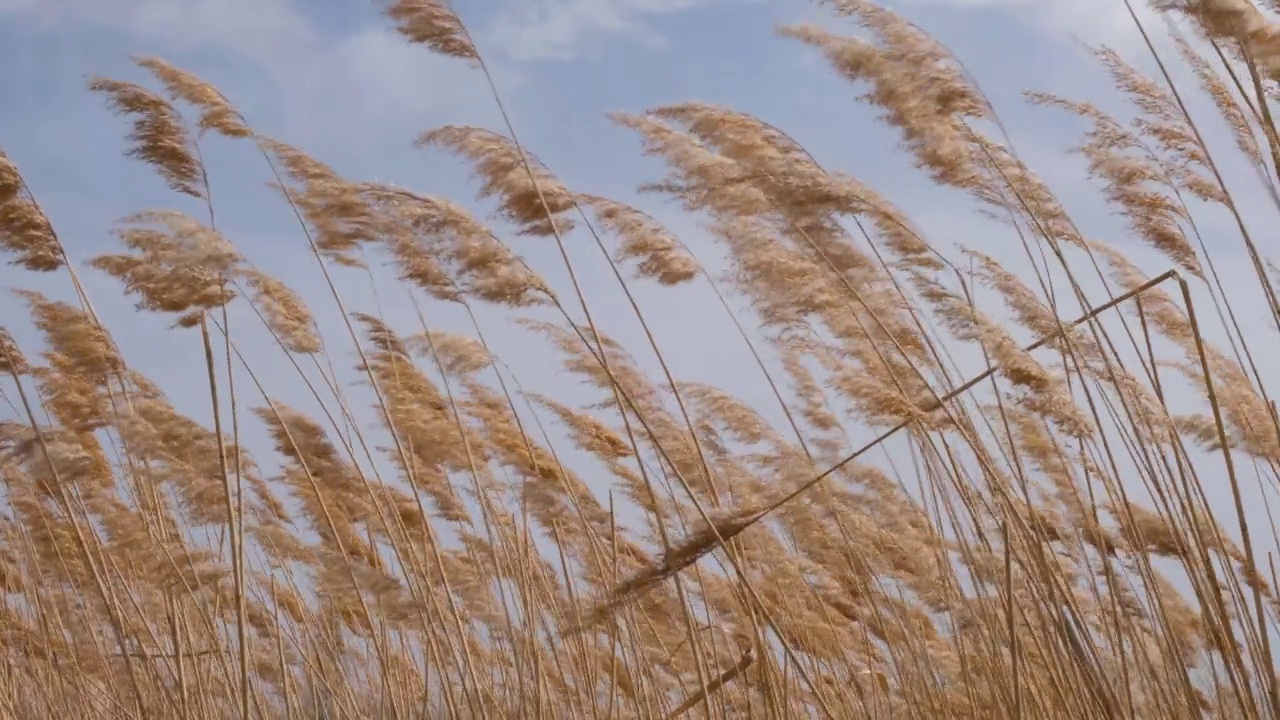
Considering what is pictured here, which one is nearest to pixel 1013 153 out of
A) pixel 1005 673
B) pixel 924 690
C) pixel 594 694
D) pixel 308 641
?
pixel 1005 673

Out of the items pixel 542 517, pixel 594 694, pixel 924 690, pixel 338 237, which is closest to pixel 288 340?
pixel 338 237

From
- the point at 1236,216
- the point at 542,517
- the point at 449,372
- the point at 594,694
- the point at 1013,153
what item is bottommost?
the point at 594,694

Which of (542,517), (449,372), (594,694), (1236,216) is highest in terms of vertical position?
(1236,216)

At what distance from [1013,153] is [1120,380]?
2.24ft

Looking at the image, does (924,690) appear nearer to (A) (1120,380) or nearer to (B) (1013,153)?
(A) (1120,380)

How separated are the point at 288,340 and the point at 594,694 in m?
1.39

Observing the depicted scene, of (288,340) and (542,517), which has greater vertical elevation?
(288,340)

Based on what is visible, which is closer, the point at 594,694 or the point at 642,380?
the point at 594,694

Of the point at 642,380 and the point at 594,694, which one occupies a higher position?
the point at 642,380

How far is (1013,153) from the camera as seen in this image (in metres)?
3.12

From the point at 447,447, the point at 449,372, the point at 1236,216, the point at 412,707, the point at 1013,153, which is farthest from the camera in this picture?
the point at 412,707

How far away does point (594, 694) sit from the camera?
3.32 meters

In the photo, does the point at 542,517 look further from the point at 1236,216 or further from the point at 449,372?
the point at 1236,216

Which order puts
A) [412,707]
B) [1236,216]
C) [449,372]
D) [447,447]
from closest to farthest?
[1236,216], [449,372], [447,447], [412,707]
